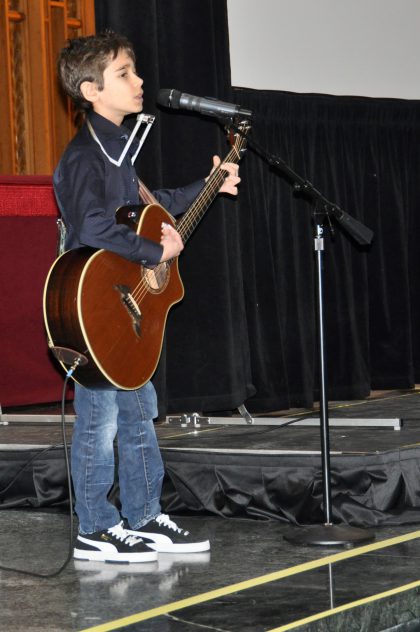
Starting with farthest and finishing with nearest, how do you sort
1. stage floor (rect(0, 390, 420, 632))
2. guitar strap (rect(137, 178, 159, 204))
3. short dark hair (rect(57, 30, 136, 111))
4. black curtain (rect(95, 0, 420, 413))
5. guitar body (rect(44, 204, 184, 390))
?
black curtain (rect(95, 0, 420, 413)) < guitar strap (rect(137, 178, 159, 204)) < short dark hair (rect(57, 30, 136, 111)) < guitar body (rect(44, 204, 184, 390)) < stage floor (rect(0, 390, 420, 632))

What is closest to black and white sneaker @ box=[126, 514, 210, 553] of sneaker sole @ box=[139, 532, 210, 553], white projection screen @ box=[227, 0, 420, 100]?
sneaker sole @ box=[139, 532, 210, 553]

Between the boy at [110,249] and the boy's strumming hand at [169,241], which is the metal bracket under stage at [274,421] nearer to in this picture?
the boy at [110,249]

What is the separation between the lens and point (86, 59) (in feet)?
9.62

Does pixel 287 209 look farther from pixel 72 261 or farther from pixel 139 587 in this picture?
pixel 139 587

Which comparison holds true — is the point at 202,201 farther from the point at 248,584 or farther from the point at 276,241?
the point at 276,241

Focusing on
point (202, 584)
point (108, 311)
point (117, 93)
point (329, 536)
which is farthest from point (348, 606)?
point (117, 93)

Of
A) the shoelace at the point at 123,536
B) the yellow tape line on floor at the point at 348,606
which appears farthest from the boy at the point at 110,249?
the yellow tape line on floor at the point at 348,606

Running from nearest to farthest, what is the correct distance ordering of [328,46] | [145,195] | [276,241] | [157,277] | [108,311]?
[108,311], [157,277], [145,195], [276,241], [328,46]

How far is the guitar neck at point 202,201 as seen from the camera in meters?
3.16

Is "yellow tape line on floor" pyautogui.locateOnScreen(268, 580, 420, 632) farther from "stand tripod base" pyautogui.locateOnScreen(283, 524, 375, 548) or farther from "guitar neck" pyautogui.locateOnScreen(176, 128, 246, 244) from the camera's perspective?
"guitar neck" pyautogui.locateOnScreen(176, 128, 246, 244)

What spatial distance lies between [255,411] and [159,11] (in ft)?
6.50

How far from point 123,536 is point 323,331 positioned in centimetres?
80

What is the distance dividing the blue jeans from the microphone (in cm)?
81

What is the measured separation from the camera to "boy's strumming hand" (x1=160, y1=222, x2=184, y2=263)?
9.57 feet
